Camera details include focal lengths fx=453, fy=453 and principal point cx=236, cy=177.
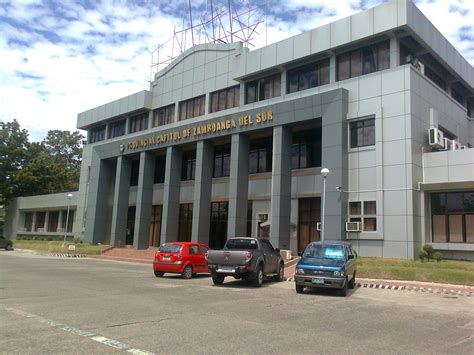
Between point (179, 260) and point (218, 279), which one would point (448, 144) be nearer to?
point (218, 279)

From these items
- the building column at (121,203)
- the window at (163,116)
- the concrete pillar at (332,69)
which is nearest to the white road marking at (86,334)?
the concrete pillar at (332,69)

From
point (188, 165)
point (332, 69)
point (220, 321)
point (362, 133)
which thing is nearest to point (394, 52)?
point (332, 69)

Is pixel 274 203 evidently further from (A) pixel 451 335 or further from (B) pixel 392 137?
(A) pixel 451 335

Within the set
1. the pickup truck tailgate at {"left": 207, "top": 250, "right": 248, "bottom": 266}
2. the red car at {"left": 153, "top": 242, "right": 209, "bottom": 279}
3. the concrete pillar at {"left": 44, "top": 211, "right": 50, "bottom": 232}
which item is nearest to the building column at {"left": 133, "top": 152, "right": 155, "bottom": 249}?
the red car at {"left": 153, "top": 242, "right": 209, "bottom": 279}

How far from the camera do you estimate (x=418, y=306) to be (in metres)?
13.2

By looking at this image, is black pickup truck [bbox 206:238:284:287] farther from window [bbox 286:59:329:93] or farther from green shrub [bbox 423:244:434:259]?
window [bbox 286:59:329:93]

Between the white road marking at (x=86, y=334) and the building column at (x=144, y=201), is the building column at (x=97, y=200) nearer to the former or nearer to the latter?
the building column at (x=144, y=201)

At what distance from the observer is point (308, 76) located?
101ft

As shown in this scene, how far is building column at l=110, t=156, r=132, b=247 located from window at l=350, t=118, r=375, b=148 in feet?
81.2

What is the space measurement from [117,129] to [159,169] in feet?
25.4

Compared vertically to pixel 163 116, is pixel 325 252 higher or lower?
lower

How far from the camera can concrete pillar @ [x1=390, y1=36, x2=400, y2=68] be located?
2600 cm

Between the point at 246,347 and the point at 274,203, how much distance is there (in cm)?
2201

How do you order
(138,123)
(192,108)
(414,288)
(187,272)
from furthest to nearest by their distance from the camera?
(138,123)
(192,108)
(187,272)
(414,288)
